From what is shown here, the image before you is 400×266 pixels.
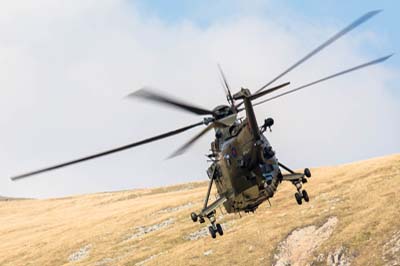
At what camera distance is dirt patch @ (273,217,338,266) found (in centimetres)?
5900

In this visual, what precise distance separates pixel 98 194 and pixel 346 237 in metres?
105

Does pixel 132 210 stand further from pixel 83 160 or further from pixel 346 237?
pixel 83 160

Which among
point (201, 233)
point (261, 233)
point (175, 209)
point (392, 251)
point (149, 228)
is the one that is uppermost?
point (175, 209)

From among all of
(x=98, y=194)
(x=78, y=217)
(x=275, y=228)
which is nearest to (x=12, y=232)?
(x=78, y=217)

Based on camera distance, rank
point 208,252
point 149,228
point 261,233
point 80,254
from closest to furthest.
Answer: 1. point 208,252
2. point 261,233
3. point 80,254
4. point 149,228

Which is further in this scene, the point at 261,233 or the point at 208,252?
the point at 261,233

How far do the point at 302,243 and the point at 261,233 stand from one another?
623cm

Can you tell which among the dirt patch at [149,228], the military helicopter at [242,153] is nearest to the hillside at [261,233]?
the dirt patch at [149,228]

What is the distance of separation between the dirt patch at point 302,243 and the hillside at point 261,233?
10cm

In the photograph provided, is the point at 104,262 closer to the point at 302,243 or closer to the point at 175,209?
the point at 175,209

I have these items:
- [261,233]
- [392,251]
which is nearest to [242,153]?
[392,251]

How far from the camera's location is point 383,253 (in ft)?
177

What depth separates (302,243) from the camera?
203 feet

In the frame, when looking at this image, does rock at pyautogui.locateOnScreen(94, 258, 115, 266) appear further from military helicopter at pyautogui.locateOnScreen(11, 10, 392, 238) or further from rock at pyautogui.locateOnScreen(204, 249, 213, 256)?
military helicopter at pyautogui.locateOnScreen(11, 10, 392, 238)
